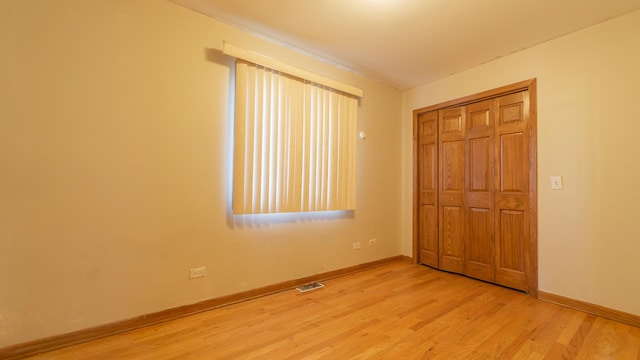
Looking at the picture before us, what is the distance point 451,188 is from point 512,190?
2.35 ft

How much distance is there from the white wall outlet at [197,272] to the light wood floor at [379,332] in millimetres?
322

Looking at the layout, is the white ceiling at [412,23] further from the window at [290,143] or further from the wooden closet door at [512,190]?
the wooden closet door at [512,190]

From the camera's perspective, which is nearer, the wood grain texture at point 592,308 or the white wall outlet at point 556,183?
the wood grain texture at point 592,308

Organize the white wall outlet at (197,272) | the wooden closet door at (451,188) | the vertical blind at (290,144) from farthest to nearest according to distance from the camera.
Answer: the wooden closet door at (451,188) < the vertical blind at (290,144) < the white wall outlet at (197,272)

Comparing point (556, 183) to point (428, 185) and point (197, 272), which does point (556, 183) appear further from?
point (197, 272)

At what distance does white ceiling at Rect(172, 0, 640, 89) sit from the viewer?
223 cm

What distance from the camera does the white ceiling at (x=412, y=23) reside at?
223 centimetres

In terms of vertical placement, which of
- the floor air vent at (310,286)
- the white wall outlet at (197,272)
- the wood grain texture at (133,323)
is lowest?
the floor air vent at (310,286)

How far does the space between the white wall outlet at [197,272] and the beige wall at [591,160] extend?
3.29 m

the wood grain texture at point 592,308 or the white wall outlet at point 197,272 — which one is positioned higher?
the white wall outlet at point 197,272

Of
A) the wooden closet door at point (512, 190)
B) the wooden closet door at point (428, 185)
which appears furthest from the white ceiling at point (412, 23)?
the wooden closet door at point (428, 185)

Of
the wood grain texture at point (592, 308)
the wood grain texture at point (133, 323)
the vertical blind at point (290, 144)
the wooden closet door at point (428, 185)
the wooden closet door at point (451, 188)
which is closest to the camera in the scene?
the wood grain texture at point (133, 323)

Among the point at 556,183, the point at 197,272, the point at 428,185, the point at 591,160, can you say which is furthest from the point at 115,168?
the point at 591,160

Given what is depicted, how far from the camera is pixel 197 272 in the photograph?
2340 mm
